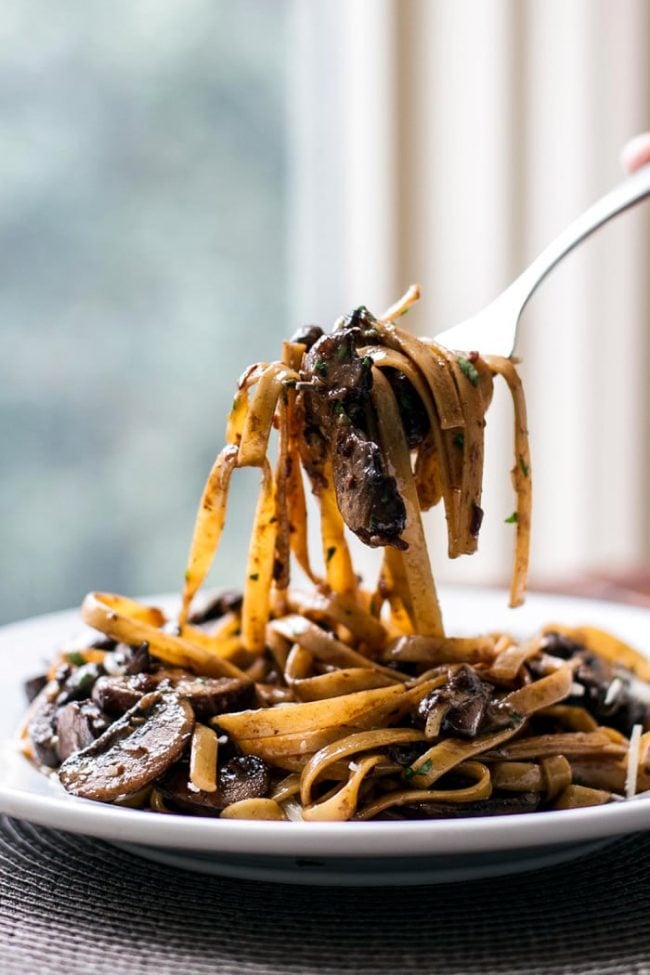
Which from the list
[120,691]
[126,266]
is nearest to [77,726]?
[120,691]

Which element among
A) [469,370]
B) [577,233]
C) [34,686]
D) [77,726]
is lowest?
[34,686]

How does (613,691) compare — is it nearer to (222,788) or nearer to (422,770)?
(422,770)

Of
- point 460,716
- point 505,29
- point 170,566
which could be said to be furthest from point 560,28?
point 460,716

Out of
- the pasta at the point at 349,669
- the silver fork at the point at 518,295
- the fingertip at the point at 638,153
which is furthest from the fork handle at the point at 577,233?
the fingertip at the point at 638,153

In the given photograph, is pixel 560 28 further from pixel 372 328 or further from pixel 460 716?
pixel 460 716

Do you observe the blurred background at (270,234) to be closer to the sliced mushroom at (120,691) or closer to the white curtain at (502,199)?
the white curtain at (502,199)
